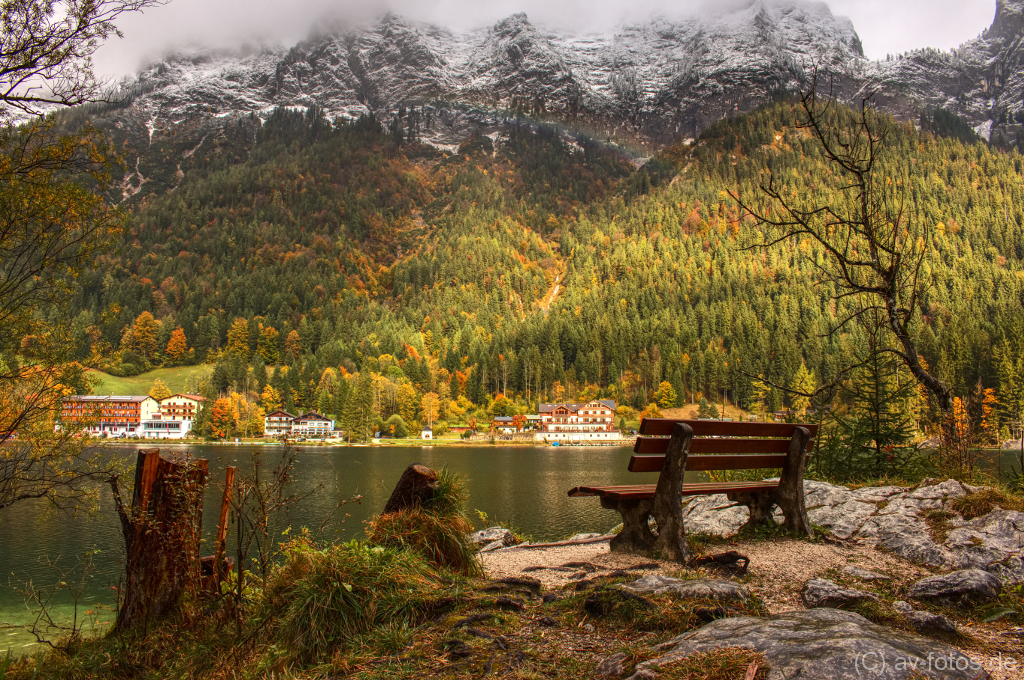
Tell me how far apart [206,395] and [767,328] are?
116 metres

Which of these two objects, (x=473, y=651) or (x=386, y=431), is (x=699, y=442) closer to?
(x=473, y=651)

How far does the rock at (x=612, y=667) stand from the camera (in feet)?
9.96

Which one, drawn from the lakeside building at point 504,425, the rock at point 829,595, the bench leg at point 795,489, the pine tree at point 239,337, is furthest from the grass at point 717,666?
the pine tree at point 239,337

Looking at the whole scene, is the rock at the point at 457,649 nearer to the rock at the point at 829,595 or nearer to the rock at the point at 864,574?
the rock at the point at 829,595

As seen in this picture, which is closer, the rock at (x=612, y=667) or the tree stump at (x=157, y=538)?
the rock at (x=612, y=667)

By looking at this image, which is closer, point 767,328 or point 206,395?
point 206,395

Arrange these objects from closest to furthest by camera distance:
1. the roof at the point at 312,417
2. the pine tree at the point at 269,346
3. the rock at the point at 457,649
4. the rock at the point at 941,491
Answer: the rock at the point at 457,649
the rock at the point at 941,491
the roof at the point at 312,417
the pine tree at the point at 269,346

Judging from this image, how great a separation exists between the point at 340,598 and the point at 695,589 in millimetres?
2665

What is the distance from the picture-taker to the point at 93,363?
9727 mm

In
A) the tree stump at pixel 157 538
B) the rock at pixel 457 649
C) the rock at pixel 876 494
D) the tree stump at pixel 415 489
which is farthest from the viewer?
the rock at pixel 876 494

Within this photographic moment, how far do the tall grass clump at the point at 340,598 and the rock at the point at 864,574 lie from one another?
386cm

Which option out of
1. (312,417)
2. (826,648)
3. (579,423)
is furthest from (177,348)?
Answer: (826,648)

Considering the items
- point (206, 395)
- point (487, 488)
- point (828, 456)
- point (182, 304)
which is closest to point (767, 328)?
point (487, 488)

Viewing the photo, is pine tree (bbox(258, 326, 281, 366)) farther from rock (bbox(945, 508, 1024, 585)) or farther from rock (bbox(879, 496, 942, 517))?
rock (bbox(945, 508, 1024, 585))
